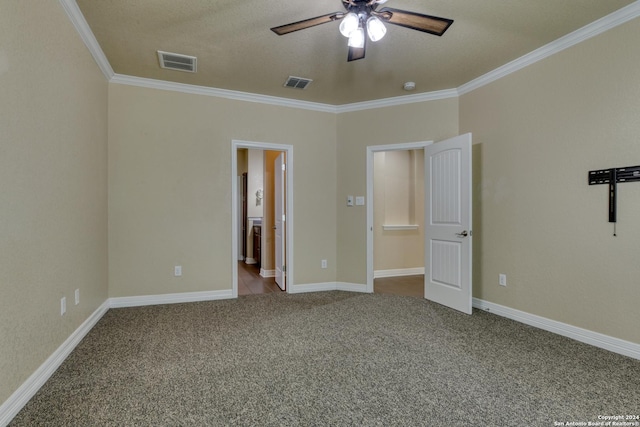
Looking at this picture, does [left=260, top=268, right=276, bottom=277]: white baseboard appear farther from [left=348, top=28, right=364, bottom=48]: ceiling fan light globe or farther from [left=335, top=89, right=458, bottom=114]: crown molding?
[left=348, top=28, right=364, bottom=48]: ceiling fan light globe

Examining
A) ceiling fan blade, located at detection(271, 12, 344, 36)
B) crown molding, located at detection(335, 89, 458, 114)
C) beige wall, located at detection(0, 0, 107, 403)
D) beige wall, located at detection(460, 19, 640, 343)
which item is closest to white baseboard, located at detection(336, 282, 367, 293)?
beige wall, located at detection(460, 19, 640, 343)

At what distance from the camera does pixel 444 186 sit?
3844 millimetres

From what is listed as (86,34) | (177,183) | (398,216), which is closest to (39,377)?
(177,183)

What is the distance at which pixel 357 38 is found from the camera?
→ 2.22 meters

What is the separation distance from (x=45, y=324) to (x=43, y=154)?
1081mm

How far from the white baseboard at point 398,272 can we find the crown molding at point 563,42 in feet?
10.2

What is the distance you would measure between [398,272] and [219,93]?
4.02 meters

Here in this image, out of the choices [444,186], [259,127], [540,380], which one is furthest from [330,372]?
[259,127]

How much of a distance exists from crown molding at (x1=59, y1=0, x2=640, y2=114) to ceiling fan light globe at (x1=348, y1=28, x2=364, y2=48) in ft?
6.39

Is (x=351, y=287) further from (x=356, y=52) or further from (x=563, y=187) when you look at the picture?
(x=356, y=52)

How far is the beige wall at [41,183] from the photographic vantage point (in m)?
1.70

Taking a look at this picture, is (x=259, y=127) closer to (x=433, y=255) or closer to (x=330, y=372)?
(x=433, y=255)

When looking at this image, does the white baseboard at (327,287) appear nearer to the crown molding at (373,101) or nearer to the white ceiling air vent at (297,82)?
the crown molding at (373,101)

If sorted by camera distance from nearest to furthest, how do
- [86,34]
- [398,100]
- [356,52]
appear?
1. [356,52]
2. [86,34]
3. [398,100]
